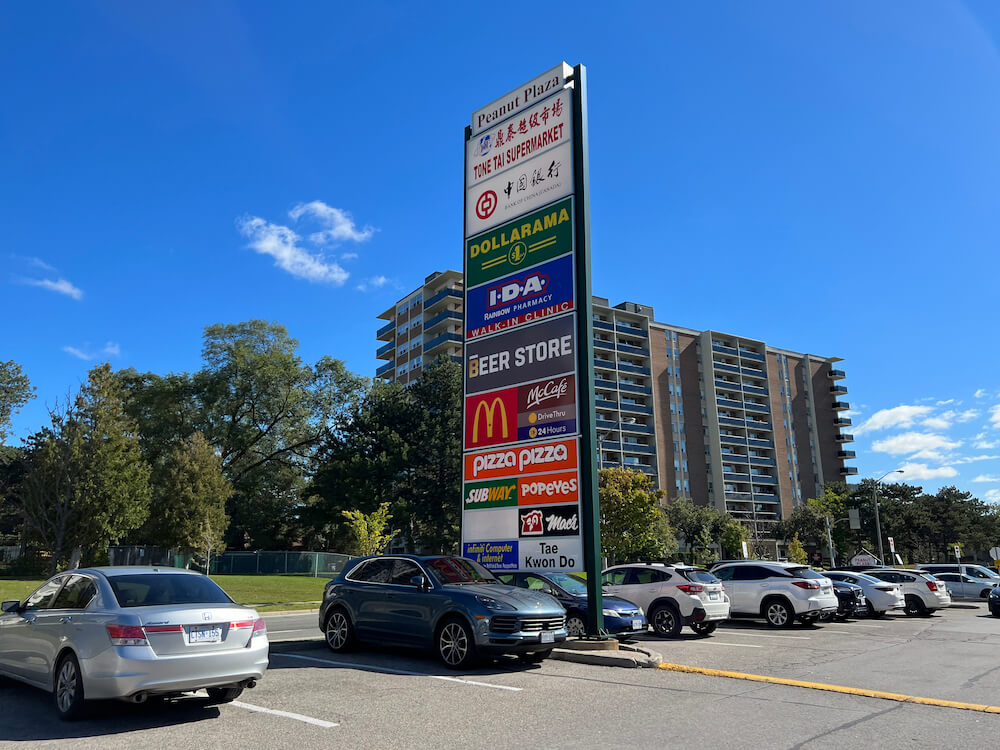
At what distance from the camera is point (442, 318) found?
282 ft

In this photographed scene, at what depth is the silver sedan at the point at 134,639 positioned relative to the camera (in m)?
6.44

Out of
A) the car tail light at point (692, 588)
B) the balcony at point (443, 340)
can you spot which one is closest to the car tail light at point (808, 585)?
the car tail light at point (692, 588)

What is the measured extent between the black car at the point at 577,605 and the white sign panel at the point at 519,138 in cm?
865

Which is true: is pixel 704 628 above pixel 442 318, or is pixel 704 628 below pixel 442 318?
below

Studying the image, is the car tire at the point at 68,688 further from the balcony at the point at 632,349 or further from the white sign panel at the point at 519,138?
the balcony at the point at 632,349

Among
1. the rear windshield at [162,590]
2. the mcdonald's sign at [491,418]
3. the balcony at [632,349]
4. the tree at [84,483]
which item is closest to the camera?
the rear windshield at [162,590]

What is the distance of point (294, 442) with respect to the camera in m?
61.1

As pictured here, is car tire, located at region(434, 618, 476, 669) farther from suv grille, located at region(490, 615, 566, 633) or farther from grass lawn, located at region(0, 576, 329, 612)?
grass lawn, located at region(0, 576, 329, 612)

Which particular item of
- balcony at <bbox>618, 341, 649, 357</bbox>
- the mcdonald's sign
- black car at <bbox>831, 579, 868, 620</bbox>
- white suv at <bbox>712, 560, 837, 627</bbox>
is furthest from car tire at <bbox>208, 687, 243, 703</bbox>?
balcony at <bbox>618, 341, 649, 357</bbox>

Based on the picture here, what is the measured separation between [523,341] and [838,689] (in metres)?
8.02

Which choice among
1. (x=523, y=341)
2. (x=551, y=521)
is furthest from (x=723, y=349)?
(x=551, y=521)

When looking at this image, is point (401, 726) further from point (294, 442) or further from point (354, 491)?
point (294, 442)

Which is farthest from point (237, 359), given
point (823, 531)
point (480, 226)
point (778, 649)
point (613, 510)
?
point (823, 531)

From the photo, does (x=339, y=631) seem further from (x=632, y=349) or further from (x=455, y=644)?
(x=632, y=349)
